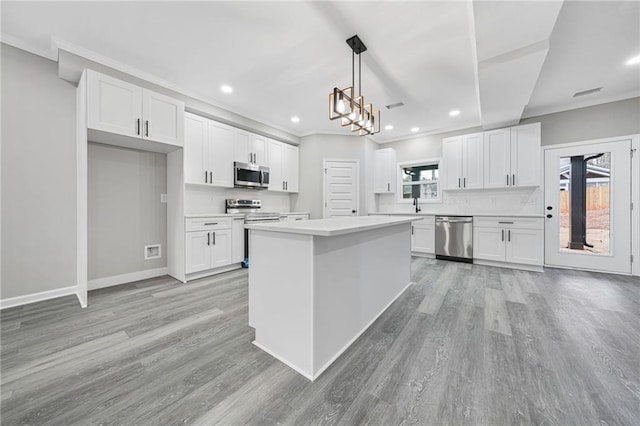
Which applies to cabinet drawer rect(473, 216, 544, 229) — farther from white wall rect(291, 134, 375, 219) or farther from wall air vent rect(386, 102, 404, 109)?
wall air vent rect(386, 102, 404, 109)

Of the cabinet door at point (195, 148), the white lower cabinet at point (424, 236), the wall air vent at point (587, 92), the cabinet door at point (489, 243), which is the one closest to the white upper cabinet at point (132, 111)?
the cabinet door at point (195, 148)

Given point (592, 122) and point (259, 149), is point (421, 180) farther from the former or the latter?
point (259, 149)

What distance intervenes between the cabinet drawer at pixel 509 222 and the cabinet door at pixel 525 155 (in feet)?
2.15

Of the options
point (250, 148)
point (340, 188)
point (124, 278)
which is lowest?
point (124, 278)

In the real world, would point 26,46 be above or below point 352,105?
above

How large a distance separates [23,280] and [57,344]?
4.59 feet

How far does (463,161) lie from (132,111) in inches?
215

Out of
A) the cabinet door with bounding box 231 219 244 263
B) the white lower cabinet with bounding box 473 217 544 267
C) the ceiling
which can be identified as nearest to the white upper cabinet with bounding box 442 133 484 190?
the white lower cabinet with bounding box 473 217 544 267

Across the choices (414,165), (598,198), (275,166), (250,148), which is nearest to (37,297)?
(250,148)

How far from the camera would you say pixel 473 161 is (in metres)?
A: 4.63

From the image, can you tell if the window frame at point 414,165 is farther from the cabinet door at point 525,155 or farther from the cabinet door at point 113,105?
the cabinet door at point 113,105

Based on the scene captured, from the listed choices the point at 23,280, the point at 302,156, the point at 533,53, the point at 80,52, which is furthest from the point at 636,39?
the point at 23,280

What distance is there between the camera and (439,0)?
1.92m

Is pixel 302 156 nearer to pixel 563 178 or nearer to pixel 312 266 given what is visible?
pixel 312 266
